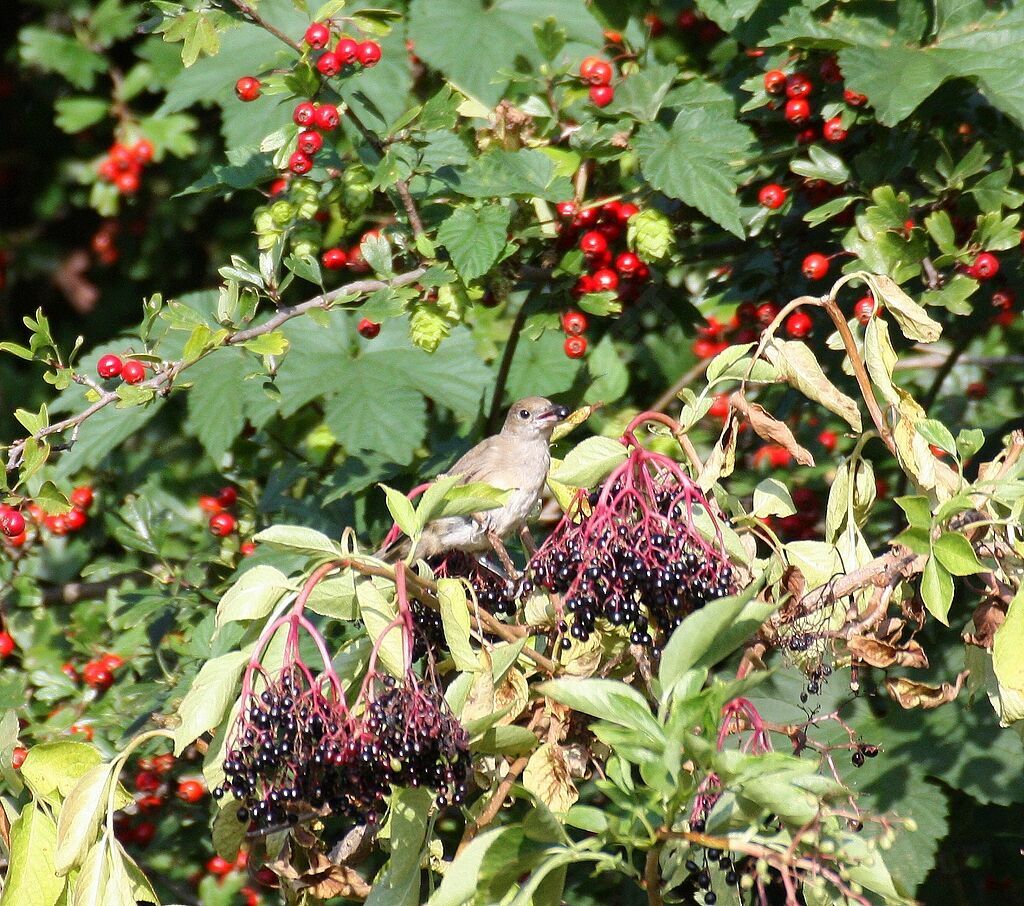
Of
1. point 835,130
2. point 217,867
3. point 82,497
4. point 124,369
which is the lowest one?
point 217,867

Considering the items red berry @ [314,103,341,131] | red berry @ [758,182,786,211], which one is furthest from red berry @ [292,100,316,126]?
red berry @ [758,182,786,211]

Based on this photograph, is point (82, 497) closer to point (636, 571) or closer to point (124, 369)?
point (124, 369)

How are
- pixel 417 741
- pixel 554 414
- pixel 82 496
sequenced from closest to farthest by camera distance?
1. pixel 417 741
2. pixel 554 414
3. pixel 82 496

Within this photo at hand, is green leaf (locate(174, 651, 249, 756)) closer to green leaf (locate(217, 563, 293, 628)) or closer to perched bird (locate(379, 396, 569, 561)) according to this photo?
green leaf (locate(217, 563, 293, 628))

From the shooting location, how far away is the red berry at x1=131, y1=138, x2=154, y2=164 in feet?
20.3

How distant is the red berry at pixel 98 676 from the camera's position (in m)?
4.12

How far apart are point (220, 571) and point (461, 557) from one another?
1398mm

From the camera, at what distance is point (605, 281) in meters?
3.62

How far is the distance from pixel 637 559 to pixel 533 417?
1.81 meters

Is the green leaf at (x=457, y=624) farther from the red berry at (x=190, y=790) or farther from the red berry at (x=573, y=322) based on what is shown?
the red berry at (x=190, y=790)

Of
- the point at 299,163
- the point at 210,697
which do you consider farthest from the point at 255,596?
the point at 299,163

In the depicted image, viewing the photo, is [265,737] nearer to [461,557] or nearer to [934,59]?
[461,557]

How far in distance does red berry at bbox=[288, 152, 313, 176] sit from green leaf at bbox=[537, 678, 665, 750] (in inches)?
73.5

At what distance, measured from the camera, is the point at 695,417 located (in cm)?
242
